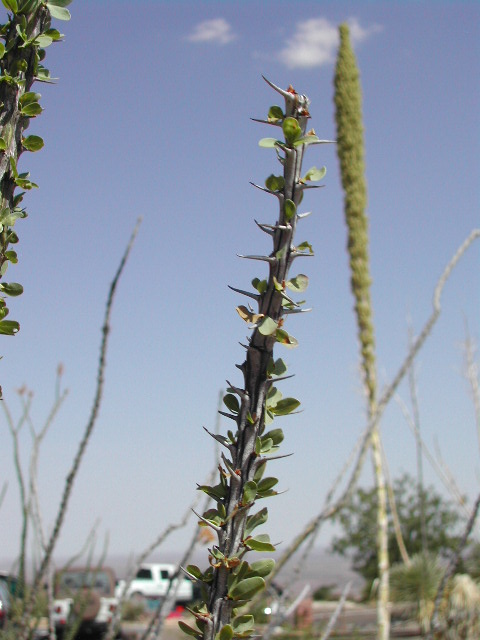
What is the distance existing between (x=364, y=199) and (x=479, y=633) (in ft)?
22.8

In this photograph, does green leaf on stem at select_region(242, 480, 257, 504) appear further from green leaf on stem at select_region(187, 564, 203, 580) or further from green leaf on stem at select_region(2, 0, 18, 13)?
green leaf on stem at select_region(2, 0, 18, 13)

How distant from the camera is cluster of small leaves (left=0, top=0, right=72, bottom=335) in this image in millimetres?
809

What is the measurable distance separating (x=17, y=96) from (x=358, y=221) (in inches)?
115

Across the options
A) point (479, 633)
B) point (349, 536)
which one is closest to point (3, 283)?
point (479, 633)

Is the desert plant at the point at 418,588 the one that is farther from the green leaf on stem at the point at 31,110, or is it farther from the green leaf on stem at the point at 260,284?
the green leaf on stem at the point at 31,110

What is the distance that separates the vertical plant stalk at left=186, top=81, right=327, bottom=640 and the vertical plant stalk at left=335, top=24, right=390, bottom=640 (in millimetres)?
2385

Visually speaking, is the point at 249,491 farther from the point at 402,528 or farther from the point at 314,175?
the point at 402,528

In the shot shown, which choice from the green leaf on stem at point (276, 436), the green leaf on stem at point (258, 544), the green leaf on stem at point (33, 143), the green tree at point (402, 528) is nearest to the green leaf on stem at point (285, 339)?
the green leaf on stem at point (276, 436)

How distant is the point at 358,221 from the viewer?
11.8ft

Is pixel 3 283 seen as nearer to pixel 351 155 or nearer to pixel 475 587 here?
pixel 351 155

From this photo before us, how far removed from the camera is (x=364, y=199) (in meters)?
3.62

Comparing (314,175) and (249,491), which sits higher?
(314,175)

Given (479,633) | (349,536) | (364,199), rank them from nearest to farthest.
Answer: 1. (364,199)
2. (479,633)
3. (349,536)

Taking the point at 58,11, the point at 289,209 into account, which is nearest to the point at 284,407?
the point at 289,209
